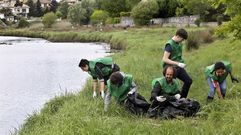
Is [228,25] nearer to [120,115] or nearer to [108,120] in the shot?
[120,115]

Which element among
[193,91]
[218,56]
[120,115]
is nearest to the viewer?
[120,115]

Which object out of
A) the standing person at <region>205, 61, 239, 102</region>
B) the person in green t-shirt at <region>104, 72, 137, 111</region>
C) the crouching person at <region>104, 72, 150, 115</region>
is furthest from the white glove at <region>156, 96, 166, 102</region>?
the standing person at <region>205, 61, 239, 102</region>

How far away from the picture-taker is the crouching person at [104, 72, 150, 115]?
990 centimetres

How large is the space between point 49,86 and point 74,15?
70845 mm

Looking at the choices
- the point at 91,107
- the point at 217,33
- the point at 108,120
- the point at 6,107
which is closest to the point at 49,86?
the point at 6,107

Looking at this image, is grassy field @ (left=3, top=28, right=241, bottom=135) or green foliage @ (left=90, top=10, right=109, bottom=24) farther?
green foliage @ (left=90, top=10, right=109, bottom=24)

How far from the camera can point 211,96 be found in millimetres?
10297

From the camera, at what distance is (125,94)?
10297 millimetres

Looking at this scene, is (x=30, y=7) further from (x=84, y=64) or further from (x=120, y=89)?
(x=120, y=89)

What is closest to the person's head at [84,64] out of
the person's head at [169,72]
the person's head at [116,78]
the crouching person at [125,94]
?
the crouching person at [125,94]

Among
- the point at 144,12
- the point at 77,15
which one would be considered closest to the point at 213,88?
the point at 144,12

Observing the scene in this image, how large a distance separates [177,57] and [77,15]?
81488 mm

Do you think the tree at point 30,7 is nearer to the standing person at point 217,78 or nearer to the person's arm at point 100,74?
the person's arm at point 100,74

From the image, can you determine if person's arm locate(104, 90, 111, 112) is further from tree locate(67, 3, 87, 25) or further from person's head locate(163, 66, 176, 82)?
tree locate(67, 3, 87, 25)
